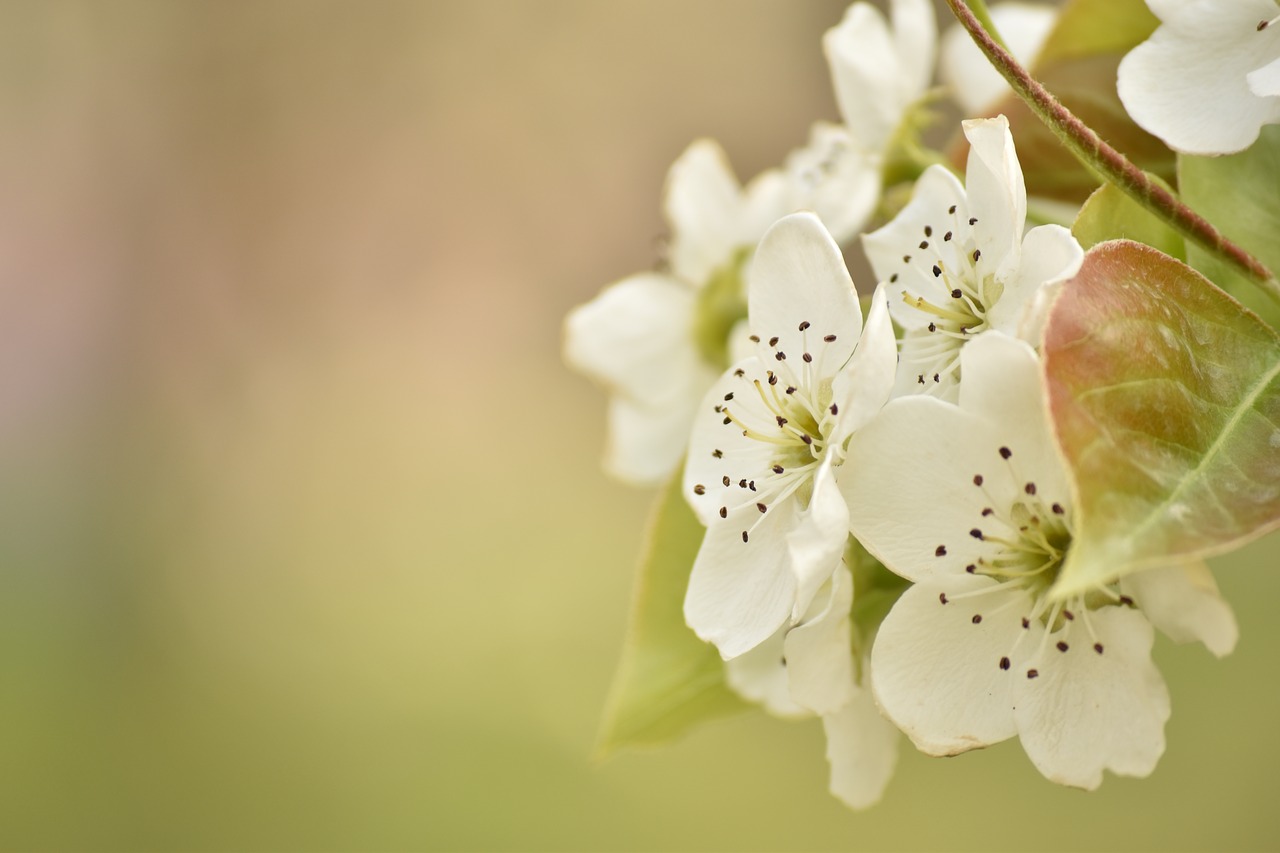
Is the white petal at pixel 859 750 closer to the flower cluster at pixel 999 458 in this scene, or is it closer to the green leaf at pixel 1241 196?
the flower cluster at pixel 999 458

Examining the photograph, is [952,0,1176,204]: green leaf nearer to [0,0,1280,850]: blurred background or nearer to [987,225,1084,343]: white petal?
[987,225,1084,343]: white petal

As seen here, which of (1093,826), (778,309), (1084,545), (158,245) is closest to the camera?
(1084,545)

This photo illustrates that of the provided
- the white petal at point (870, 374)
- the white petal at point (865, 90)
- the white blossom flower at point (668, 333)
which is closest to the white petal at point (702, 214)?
the white blossom flower at point (668, 333)

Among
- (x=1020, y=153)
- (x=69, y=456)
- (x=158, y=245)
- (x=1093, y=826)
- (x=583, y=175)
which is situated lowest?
(x=1093, y=826)

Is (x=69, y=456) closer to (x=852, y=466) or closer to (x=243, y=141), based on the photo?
(x=243, y=141)

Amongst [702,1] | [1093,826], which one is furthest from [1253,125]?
[702,1]

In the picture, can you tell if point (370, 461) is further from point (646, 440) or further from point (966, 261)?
point (966, 261)

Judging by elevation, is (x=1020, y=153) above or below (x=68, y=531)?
above

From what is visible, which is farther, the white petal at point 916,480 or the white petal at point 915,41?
the white petal at point 915,41
